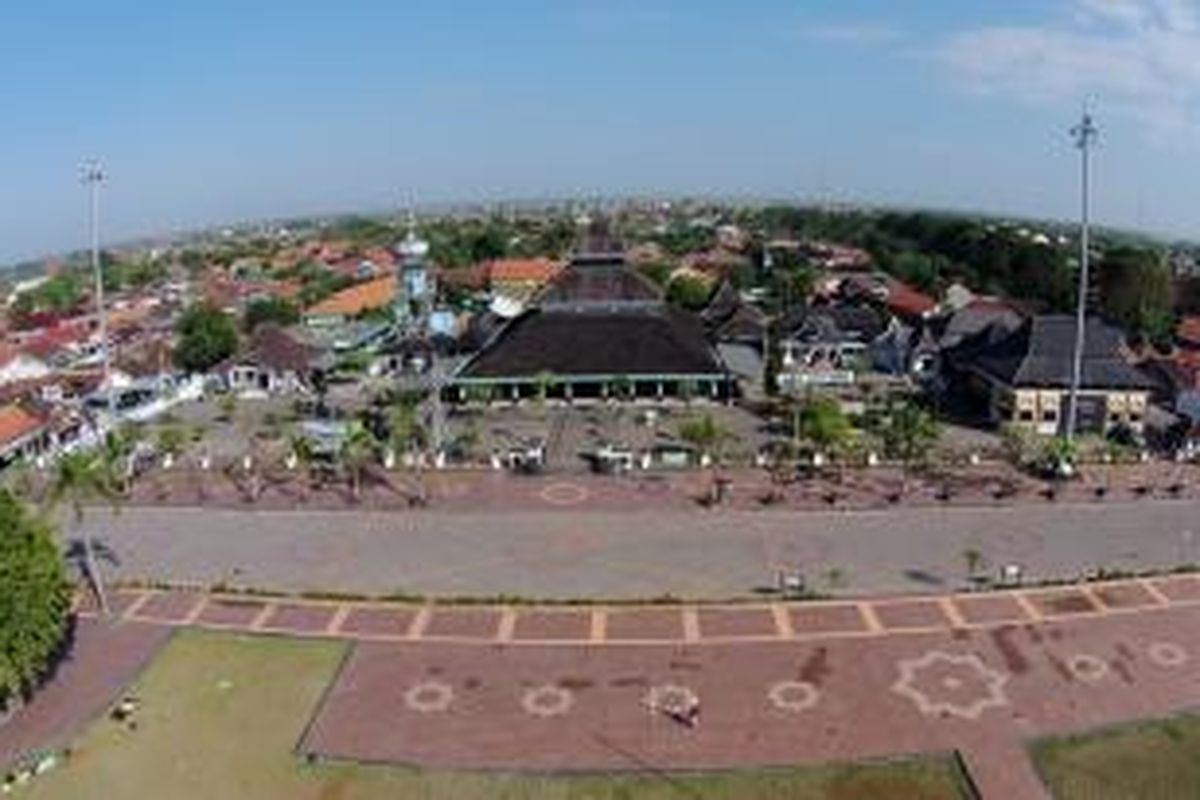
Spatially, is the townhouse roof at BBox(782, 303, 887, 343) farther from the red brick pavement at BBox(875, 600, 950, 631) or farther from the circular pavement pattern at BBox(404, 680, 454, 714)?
the circular pavement pattern at BBox(404, 680, 454, 714)

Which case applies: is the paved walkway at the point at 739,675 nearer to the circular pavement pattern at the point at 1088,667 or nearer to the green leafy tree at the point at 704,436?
the circular pavement pattern at the point at 1088,667

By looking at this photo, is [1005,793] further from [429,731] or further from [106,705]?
[106,705]

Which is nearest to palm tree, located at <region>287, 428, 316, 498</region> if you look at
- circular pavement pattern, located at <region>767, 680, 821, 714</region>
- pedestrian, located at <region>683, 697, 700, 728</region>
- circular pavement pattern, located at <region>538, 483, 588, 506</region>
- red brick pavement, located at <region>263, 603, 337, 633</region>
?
circular pavement pattern, located at <region>538, 483, 588, 506</region>

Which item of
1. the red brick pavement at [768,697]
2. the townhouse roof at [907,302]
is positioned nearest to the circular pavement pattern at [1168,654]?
the red brick pavement at [768,697]

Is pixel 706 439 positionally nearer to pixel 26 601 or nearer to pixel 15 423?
pixel 26 601

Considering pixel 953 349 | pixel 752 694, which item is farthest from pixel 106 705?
pixel 953 349

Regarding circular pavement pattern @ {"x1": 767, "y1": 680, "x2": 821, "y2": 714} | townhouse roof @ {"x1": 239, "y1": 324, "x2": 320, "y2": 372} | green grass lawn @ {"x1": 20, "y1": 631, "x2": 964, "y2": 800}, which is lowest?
green grass lawn @ {"x1": 20, "y1": 631, "x2": 964, "y2": 800}
